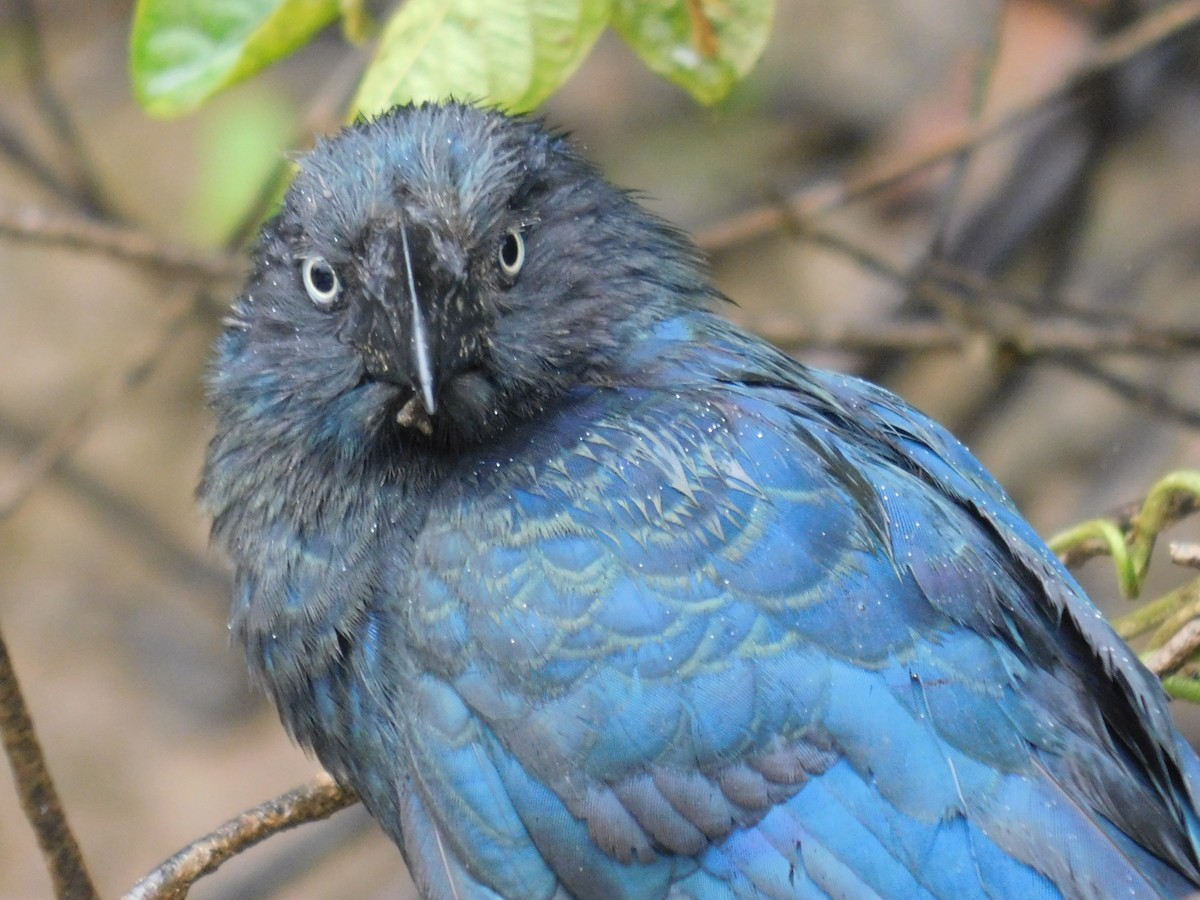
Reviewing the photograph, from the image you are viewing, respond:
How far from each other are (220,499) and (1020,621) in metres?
1.10

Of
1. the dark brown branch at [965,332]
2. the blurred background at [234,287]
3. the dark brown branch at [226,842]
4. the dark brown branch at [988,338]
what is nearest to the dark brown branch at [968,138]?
the dark brown branch at [965,332]

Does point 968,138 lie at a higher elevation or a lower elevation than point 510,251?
higher

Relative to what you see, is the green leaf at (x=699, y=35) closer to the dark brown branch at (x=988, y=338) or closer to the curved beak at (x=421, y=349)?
the curved beak at (x=421, y=349)

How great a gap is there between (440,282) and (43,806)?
74 cm

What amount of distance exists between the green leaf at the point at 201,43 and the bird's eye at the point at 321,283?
25 centimetres

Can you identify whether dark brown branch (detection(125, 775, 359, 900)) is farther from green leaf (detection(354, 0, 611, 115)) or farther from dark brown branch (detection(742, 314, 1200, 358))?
dark brown branch (detection(742, 314, 1200, 358))

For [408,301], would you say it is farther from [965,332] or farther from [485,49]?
[965,332]

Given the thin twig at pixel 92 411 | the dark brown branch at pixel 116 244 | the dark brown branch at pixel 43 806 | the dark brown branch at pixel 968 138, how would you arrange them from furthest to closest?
the thin twig at pixel 92 411 → the dark brown branch at pixel 968 138 → the dark brown branch at pixel 116 244 → the dark brown branch at pixel 43 806

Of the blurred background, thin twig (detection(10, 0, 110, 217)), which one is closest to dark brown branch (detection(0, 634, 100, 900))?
the blurred background

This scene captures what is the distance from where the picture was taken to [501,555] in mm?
1700

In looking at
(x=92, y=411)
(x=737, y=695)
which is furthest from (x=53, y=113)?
(x=737, y=695)

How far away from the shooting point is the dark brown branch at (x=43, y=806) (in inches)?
58.7

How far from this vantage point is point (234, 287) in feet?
12.8

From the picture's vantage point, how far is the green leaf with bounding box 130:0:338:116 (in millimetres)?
1772
